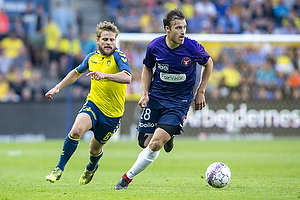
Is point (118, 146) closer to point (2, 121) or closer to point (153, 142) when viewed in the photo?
point (2, 121)

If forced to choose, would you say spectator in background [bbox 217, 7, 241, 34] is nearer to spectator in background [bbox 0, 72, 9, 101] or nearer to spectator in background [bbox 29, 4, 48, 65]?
spectator in background [bbox 29, 4, 48, 65]

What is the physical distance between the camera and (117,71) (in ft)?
25.9

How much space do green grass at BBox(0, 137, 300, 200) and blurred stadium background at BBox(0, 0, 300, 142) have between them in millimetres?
1574

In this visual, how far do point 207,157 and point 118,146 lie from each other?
475 cm

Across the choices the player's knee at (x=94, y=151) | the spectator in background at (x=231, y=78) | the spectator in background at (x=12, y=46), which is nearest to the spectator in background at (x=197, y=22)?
the spectator in background at (x=231, y=78)

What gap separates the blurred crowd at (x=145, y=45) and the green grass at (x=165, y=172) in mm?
2721

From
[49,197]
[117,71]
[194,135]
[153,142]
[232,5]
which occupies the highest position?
[232,5]

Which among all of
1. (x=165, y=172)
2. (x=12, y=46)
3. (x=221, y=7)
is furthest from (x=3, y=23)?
(x=165, y=172)

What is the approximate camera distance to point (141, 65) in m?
20.6

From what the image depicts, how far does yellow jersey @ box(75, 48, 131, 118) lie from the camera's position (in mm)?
7883

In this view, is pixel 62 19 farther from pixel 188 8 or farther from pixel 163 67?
pixel 163 67

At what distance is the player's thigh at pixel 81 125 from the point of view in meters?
7.45

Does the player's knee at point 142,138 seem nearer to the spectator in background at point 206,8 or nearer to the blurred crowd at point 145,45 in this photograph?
the blurred crowd at point 145,45

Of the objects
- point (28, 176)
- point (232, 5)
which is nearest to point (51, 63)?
point (232, 5)
